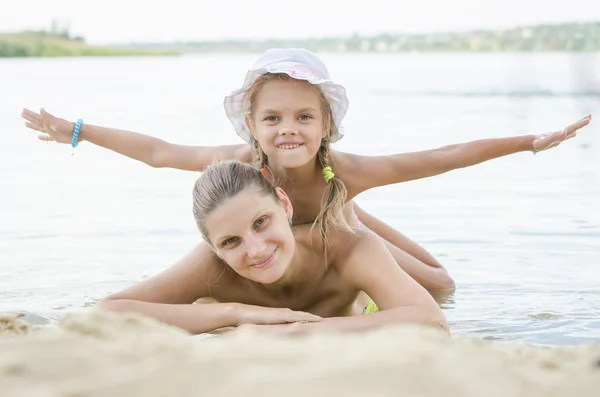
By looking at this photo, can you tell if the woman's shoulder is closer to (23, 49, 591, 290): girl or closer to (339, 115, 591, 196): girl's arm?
(23, 49, 591, 290): girl

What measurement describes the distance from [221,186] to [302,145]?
0.71 metres

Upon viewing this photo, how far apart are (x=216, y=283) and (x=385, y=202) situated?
14.3 feet

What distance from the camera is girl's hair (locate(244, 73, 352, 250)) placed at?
182 inches

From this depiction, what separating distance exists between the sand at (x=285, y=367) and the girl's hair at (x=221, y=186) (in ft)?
5.88

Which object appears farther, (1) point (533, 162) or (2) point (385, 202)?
(1) point (533, 162)

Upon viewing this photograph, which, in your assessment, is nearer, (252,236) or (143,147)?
(252,236)

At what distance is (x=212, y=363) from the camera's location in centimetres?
205

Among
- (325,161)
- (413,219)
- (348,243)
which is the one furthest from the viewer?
(413,219)

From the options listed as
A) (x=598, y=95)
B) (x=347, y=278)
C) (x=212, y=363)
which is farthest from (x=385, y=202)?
(x=598, y=95)

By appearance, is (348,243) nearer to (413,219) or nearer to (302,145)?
(302,145)

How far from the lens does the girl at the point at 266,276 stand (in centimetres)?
411

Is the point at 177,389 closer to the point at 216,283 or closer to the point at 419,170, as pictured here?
the point at 216,283

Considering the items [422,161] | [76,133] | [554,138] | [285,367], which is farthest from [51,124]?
[285,367]

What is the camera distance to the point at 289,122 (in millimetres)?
4727
